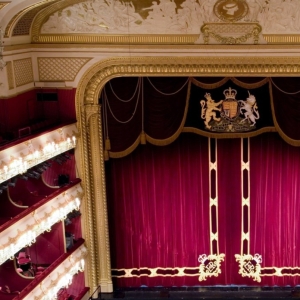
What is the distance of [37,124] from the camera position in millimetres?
8852

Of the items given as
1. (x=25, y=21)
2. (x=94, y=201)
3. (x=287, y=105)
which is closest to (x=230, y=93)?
(x=287, y=105)

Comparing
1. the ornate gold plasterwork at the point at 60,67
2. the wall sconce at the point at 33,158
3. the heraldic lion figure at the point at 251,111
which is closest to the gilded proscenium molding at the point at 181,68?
the ornate gold plasterwork at the point at 60,67

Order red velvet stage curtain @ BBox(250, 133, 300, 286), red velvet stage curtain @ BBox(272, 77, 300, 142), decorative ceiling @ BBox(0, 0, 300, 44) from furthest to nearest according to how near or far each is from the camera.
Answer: red velvet stage curtain @ BBox(250, 133, 300, 286), red velvet stage curtain @ BBox(272, 77, 300, 142), decorative ceiling @ BBox(0, 0, 300, 44)

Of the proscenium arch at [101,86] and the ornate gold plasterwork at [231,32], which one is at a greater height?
the ornate gold plasterwork at [231,32]

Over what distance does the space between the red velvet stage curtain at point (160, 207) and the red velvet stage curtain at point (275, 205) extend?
0.97m

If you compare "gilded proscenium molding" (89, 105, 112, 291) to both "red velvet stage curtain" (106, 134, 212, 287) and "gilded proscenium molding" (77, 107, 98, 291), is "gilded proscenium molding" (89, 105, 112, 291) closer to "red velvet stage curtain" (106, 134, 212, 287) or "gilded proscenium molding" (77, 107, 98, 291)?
"gilded proscenium molding" (77, 107, 98, 291)

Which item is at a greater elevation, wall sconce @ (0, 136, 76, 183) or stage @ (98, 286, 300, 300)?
wall sconce @ (0, 136, 76, 183)

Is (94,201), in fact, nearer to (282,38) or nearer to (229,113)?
(229,113)

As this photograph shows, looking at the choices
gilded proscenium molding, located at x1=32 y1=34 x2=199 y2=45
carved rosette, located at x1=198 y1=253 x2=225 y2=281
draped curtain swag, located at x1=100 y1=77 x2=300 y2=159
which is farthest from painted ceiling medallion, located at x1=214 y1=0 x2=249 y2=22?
carved rosette, located at x1=198 y1=253 x2=225 y2=281

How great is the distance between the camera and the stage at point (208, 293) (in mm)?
10398

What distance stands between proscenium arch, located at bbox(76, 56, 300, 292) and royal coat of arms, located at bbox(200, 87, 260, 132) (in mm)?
620

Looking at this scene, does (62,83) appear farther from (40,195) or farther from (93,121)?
(40,195)

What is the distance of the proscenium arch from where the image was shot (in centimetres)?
932

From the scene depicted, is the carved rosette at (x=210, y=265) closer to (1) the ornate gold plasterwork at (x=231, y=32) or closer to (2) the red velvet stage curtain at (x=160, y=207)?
(2) the red velvet stage curtain at (x=160, y=207)
